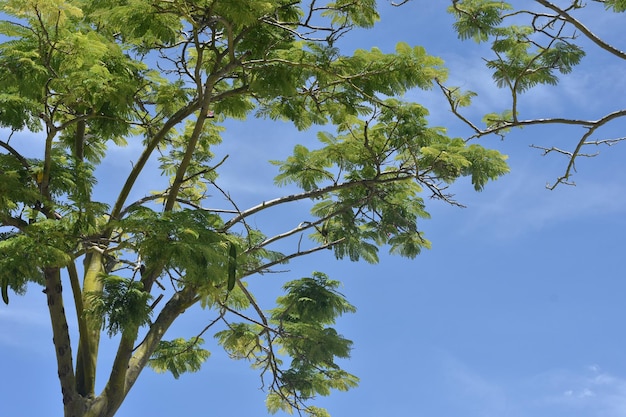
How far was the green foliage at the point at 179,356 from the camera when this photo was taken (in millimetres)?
10984

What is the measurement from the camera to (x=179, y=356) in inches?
436

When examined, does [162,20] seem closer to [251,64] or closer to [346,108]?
[251,64]

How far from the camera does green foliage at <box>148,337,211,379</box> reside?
11.0 meters

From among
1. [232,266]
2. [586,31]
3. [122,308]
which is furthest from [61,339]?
[586,31]

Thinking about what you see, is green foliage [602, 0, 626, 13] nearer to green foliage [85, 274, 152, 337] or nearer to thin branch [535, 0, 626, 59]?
thin branch [535, 0, 626, 59]

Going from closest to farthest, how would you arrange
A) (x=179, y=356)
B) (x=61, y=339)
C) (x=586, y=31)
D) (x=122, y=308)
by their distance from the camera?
(x=586, y=31), (x=122, y=308), (x=61, y=339), (x=179, y=356)

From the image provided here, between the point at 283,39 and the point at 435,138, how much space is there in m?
2.21

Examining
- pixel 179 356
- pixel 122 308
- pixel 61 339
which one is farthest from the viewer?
pixel 179 356

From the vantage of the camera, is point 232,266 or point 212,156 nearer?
point 232,266

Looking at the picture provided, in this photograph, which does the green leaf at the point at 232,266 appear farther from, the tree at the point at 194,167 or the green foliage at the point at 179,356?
the green foliage at the point at 179,356

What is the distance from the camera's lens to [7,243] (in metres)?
7.10

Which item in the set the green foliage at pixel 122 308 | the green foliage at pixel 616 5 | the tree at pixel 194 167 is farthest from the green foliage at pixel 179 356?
the green foliage at pixel 616 5

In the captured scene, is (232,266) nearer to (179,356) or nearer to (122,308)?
(122,308)

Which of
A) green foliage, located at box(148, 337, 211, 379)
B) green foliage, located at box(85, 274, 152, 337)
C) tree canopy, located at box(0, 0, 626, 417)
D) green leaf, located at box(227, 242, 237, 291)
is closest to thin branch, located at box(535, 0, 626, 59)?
tree canopy, located at box(0, 0, 626, 417)
